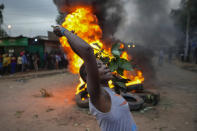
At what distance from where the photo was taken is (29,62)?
1547 centimetres

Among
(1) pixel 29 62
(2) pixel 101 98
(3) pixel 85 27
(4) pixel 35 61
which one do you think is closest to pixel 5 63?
(1) pixel 29 62

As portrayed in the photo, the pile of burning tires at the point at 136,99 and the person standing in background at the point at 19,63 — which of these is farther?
the person standing in background at the point at 19,63

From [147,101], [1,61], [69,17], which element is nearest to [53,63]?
[1,61]

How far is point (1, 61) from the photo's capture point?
42.1ft

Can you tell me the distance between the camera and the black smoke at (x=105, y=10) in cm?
845

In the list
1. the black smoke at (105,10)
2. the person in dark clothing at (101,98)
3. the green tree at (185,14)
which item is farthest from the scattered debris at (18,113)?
the green tree at (185,14)

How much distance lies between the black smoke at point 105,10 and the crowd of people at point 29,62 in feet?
24.2

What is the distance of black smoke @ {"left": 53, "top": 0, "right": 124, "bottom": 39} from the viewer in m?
8.45

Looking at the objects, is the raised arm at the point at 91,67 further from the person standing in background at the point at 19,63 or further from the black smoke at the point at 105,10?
the person standing in background at the point at 19,63

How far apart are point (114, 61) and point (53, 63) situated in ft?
52.3

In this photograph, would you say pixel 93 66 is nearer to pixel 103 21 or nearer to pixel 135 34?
pixel 103 21

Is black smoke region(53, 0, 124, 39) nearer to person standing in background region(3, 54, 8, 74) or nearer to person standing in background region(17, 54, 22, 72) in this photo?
person standing in background region(3, 54, 8, 74)

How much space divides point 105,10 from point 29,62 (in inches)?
375

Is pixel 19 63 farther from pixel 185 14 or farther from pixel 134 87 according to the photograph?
pixel 185 14
